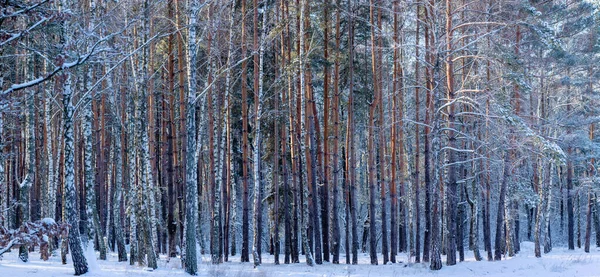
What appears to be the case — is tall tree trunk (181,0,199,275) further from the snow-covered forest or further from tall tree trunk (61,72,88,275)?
tall tree trunk (61,72,88,275)

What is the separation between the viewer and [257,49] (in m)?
19.6

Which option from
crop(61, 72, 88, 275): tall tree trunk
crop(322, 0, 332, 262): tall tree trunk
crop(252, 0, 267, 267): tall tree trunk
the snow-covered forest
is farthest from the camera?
crop(322, 0, 332, 262): tall tree trunk

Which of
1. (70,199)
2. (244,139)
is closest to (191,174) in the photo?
(70,199)

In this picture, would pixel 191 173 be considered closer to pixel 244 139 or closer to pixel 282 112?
pixel 244 139

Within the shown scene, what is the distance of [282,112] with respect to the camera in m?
21.5

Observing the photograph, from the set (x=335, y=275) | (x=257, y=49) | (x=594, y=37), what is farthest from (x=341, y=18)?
(x=594, y=37)

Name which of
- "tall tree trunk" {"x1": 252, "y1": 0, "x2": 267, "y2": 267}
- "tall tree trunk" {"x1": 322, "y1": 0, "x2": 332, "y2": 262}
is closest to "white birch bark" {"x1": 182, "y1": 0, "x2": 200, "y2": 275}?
"tall tree trunk" {"x1": 252, "y1": 0, "x2": 267, "y2": 267}

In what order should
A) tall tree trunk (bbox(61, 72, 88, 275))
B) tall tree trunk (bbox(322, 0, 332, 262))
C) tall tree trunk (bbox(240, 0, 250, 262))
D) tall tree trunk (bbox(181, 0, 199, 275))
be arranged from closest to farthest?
tall tree trunk (bbox(61, 72, 88, 275)) < tall tree trunk (bbox(181, 0, 199, 275)) < tall tree trunk (bbox(240, 0, 250, 262)) < tall tree trunk (bbox(322, 0, 332, 262))

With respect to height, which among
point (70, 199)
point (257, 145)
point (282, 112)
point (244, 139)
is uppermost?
point (282, 112)

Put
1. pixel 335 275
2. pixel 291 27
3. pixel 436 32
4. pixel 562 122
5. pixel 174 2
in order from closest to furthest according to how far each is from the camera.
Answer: pixel 335 275 < pixel 436 32 < pixel 174 2 < pixel 291 27 < pixel 562 122

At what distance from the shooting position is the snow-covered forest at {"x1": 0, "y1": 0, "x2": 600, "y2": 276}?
1475 centimetres

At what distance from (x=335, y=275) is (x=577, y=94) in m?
20.3

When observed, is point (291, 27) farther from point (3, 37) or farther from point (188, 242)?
point (3, 37)

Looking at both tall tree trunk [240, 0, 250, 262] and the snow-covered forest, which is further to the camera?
tall tree trunk [240, 0, 250, 262]
